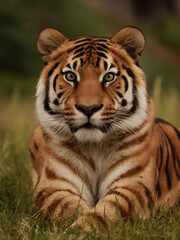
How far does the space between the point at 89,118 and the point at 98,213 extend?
606 millimetres

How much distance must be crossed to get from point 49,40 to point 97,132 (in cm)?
86

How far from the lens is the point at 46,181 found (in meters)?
3.09

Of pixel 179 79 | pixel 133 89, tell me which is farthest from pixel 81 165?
pixel 179 79

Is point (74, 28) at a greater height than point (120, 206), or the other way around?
point (74, 28)

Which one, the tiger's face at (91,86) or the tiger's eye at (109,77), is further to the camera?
the tiger's eye at (109,77)

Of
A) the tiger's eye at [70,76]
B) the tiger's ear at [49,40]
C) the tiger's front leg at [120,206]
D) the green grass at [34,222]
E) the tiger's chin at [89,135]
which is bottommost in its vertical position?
the green grass at [34,222]

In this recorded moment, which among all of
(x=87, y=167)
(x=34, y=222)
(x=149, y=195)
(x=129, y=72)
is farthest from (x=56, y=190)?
(x=129, y=72)

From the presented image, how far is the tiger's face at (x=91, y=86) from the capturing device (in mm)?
2850

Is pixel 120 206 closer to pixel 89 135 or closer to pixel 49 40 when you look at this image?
pixel 89 135

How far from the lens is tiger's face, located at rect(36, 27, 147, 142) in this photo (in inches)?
112

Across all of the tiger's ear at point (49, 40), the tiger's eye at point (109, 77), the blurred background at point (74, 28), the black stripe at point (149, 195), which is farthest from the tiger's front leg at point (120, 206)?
the blurred background at point (74, 28)

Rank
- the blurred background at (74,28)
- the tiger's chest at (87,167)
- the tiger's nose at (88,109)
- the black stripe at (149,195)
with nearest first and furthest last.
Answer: the tiger's nose at (88,109) < the black stripe at (149,195) < the tiger's chest at (87,167) < the blurred background at (74,28)

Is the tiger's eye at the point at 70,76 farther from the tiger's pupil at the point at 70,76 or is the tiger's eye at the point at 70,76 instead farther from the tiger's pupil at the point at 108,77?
the tiger's pupil at the point at 108,77

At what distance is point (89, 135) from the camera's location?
2898 mm
